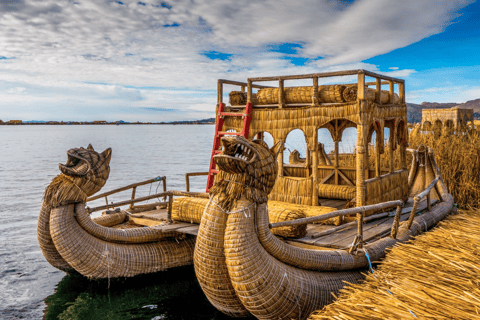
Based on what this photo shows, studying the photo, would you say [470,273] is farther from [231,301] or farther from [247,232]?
[231,301]

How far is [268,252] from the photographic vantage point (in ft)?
17.0

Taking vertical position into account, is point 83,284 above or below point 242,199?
below

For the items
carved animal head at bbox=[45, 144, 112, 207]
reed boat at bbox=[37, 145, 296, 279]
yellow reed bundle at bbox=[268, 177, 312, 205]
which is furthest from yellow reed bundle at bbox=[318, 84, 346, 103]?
carved animal head at bbox=[45, 144, 112, 207]

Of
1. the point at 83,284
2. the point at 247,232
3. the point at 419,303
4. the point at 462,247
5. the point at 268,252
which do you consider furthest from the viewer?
the point at 83,284

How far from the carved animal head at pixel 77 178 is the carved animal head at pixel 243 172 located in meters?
3.08

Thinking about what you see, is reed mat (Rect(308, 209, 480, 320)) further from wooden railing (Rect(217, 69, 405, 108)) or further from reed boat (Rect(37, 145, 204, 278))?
reed boat (Rect(37, 145, 204, 278))

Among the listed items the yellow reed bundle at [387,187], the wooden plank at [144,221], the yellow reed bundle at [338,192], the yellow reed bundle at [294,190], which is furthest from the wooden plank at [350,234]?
the wooden plank at [144,221]

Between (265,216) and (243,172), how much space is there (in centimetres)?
69

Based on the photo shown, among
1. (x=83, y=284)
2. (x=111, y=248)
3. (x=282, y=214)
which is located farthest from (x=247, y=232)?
(x=83, y=284)

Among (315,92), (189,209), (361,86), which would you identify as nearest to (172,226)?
(189,209)

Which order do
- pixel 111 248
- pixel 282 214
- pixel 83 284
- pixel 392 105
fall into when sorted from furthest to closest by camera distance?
pixel 392 105, pixel 83 284, pixel 111 248, pixel 282 214

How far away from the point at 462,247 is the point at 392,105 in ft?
20.1

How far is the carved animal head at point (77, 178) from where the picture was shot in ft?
22.6

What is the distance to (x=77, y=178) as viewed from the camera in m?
6.99
